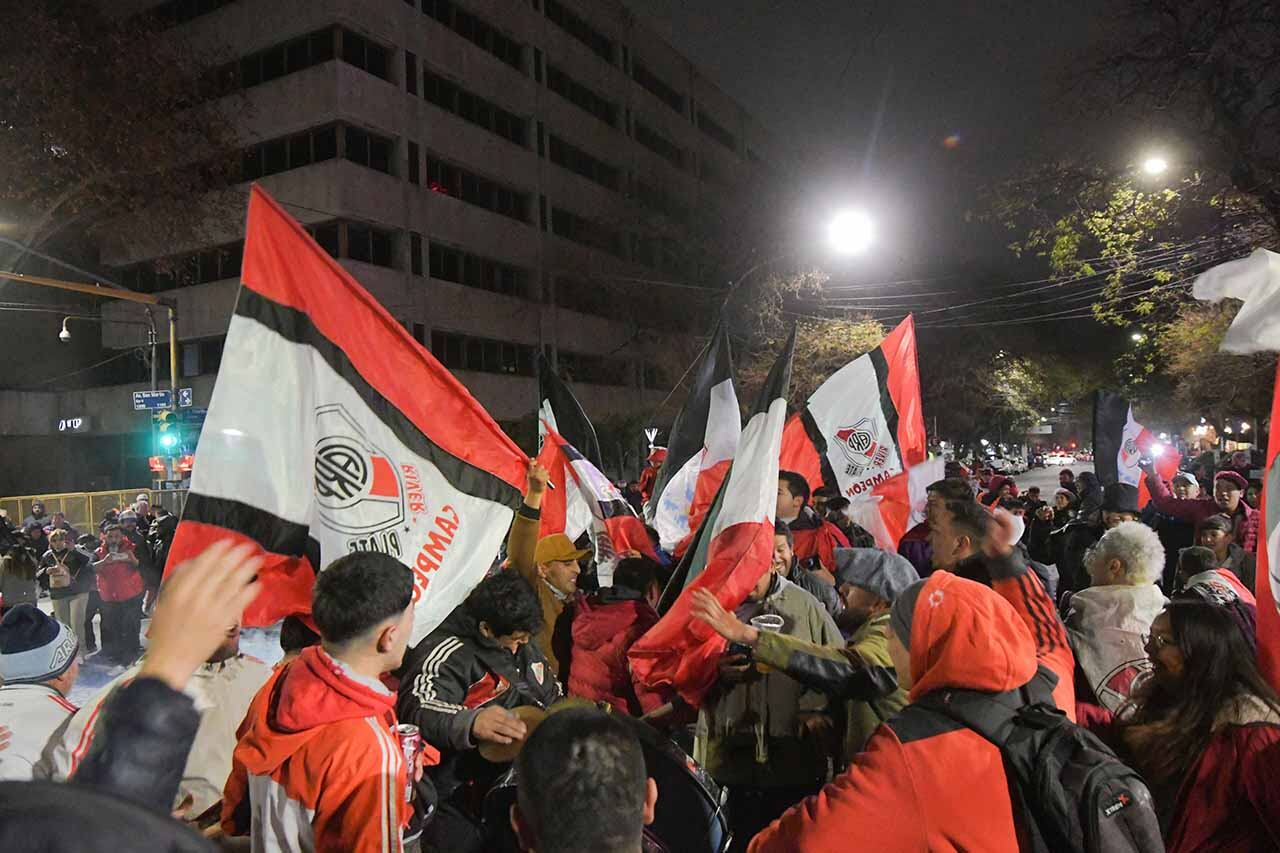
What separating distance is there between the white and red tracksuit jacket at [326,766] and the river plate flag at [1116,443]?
845 cm

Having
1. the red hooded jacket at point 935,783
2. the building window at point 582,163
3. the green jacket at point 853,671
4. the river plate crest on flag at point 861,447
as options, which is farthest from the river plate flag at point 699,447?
the building window at point 582,163

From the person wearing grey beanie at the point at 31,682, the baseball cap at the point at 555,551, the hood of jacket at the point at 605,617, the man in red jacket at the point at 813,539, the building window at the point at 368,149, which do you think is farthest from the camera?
the building window at the point at 368,149

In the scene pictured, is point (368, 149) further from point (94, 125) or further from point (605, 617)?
point (605, 617)

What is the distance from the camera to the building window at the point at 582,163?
39938 millimetres

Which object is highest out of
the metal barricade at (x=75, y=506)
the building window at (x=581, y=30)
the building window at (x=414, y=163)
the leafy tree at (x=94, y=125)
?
the building window at (x=581, y=30)

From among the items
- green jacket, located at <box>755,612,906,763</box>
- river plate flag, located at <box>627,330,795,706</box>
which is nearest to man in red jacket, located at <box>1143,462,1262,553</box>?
river plate flag, located at <box>627,330,795,706</box>

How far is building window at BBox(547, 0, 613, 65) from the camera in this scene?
40094 mm

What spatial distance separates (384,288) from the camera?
31016 mm

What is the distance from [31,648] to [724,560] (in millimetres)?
2798

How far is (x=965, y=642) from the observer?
2191 mm

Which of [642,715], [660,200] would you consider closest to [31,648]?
[642,715]

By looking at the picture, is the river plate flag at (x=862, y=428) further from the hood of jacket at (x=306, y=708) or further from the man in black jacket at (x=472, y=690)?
the hood of jacket at (x=306, y=708)

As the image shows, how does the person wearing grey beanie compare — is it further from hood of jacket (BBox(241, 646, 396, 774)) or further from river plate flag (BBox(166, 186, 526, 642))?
hood of jacket (BBox(241, 646, 396, 774))

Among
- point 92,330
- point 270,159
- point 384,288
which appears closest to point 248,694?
point 384,288
